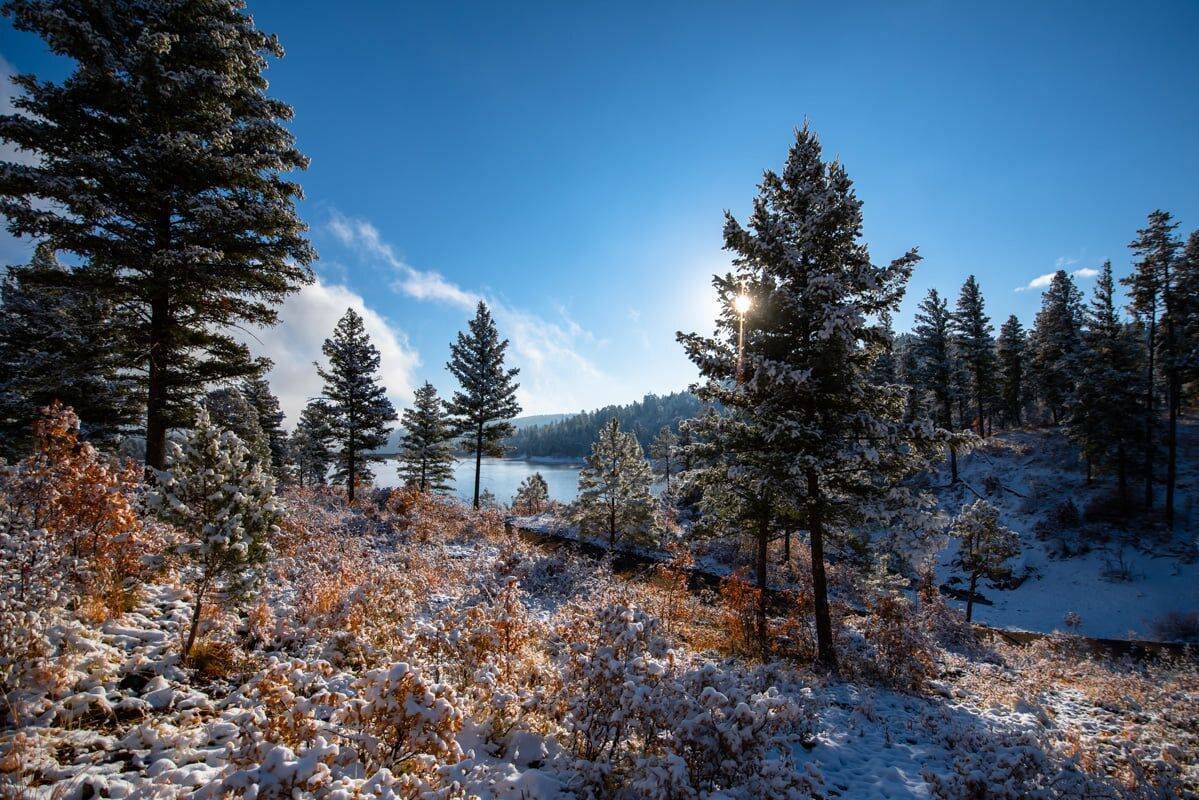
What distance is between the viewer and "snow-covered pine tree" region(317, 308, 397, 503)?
83.3ft

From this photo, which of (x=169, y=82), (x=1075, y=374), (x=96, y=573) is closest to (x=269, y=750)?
(x=96, y=573)

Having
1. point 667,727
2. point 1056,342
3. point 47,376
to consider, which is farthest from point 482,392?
point 1056,342

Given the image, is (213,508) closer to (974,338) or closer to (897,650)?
(897,650)

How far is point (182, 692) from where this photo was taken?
457 cm

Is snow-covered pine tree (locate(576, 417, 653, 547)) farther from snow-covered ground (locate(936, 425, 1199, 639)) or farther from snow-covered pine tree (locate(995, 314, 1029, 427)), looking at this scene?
snow-covered pine tree (locate(995, 314, 1029, 427))

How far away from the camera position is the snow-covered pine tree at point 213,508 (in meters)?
5.20

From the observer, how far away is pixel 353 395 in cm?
2558

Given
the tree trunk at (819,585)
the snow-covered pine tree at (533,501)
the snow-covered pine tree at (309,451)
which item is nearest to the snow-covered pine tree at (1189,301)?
the tree trunk at (819,585)

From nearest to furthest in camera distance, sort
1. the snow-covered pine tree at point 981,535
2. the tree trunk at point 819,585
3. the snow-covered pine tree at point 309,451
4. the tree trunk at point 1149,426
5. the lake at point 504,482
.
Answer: the tree trunk at point 819,585
the snow-covered pine tree at point 981,535
the tree trunk at point 1149,426
the snow-covered pine tree at point 309,451
the lake at point 504,482

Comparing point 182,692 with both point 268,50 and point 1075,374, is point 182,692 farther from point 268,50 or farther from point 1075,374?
point 1075,374

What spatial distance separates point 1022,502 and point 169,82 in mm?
45655

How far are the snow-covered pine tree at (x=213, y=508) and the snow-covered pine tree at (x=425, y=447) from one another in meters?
27.9

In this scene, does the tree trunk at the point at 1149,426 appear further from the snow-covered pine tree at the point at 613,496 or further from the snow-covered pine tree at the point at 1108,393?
the snow-covered pine tree at the point at 613,496

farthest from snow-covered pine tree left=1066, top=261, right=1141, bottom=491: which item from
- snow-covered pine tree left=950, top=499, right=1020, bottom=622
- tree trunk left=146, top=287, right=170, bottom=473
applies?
tree trunk left=146, top=287, right=170, bottom=473
